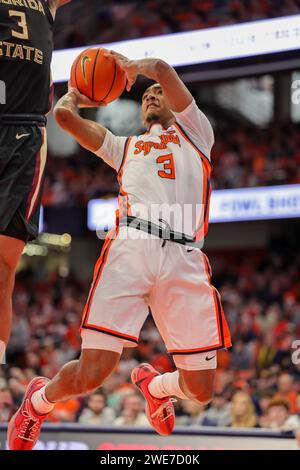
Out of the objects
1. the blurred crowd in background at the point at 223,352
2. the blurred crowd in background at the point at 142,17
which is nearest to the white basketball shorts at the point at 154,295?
the blurred crowd in background at the point at 223,352

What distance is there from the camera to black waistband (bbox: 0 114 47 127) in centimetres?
398

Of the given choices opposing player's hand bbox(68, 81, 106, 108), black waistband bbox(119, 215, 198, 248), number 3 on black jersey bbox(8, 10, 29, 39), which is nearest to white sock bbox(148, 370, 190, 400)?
black waistband bbox(119, 215, 198, 248)

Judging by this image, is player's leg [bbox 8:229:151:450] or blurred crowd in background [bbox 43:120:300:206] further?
blurred crowd in background [bbox 43:120:300:206]

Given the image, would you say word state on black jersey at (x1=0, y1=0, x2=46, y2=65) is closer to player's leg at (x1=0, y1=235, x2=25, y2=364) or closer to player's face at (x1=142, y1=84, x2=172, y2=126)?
player's face at (x1=142, y1=84, x2=172, y2=126)

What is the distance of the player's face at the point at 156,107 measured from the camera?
4.67 meters

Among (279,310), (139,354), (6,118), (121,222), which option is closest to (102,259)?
(121,222)

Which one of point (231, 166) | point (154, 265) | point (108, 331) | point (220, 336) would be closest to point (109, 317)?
point (108, 331)

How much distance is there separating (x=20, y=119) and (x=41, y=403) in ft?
5.43

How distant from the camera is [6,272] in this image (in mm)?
3953

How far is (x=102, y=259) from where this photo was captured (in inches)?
171

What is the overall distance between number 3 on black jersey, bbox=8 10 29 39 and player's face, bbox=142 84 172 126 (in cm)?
95

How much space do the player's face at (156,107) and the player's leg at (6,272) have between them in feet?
3.97

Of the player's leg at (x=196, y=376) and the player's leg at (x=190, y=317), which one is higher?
the player's leg at (x=190, y=317)

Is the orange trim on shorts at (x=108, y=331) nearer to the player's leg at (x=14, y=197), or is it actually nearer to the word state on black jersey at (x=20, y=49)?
the player's leg at (x=14, y=197)
